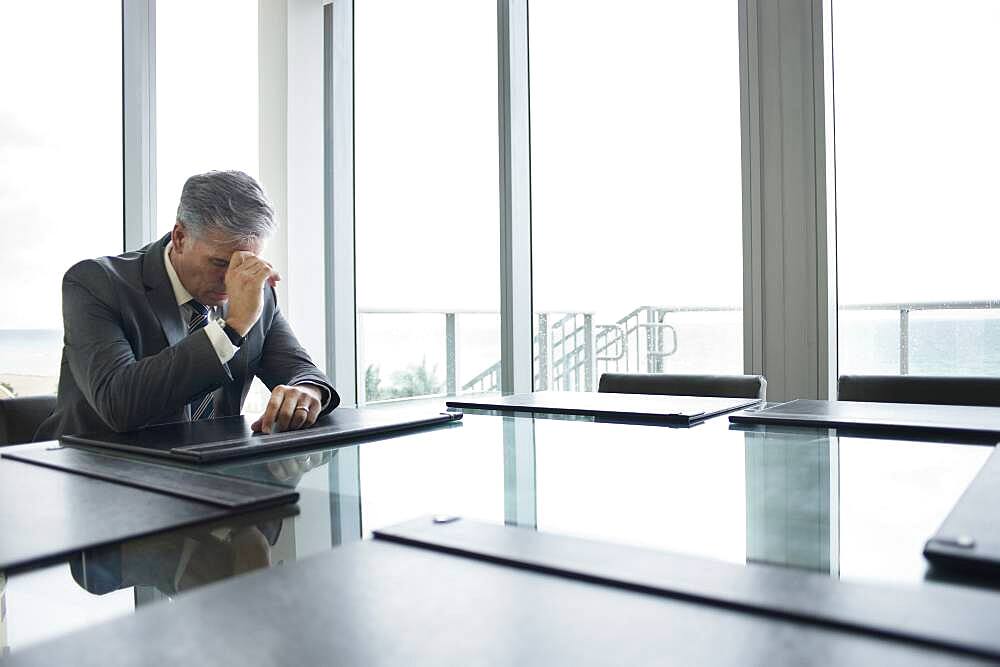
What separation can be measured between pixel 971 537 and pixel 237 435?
903mm

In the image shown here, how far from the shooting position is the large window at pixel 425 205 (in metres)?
3.99

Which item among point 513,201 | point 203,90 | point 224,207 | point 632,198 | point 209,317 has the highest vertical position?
point 203,90

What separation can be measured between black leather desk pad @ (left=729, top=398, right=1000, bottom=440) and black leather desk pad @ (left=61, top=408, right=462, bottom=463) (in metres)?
0.53

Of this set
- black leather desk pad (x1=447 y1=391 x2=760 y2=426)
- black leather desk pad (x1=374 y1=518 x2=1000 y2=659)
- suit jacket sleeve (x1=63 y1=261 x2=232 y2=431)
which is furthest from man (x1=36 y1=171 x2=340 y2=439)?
black leather desk pad (x1=374 y1=518 x2=1000 y2=659)

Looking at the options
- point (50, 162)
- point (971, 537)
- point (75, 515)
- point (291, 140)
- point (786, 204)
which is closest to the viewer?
point (971, 537)

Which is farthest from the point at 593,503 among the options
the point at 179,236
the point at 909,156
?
the point at 909,156

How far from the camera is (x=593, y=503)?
2.28 feet

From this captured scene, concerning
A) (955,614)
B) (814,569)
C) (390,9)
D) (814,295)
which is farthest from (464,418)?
(390,9)

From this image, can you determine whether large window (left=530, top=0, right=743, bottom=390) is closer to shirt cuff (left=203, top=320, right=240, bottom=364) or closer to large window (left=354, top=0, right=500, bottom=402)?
large window (left=354, top=0, right=500, bottom=402)

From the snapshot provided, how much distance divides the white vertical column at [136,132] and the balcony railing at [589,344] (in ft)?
4.82

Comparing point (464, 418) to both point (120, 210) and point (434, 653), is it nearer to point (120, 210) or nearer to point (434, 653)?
point (434, 653)

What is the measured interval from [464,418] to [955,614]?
1031 mm

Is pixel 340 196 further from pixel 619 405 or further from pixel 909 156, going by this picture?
pixel 619 405

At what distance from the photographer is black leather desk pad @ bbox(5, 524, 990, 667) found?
0.35 m
